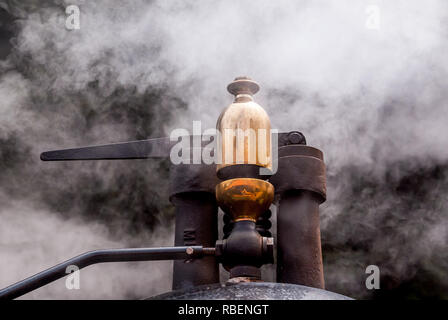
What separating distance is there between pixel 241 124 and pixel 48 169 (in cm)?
264

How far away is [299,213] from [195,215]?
0.50m

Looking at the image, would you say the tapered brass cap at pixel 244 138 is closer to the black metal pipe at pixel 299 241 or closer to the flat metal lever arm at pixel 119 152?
the black metal pipe at pixel 299 241

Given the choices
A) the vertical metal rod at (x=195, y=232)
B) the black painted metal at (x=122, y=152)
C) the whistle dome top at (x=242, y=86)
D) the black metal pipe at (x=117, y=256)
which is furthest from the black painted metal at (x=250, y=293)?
the black painted metal at (x=122, y=152)

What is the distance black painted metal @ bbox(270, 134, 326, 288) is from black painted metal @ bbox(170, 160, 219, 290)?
0.32 metres

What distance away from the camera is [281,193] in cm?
287

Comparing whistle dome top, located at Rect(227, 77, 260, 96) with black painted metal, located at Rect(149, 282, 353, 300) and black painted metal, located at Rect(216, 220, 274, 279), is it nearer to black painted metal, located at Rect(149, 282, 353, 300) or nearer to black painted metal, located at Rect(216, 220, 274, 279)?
black painted metal, located at Rect(216, 220, 274, 279)

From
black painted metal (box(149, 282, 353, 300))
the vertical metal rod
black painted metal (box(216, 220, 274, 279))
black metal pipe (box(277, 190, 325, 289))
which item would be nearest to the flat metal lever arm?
the vertical metal rod

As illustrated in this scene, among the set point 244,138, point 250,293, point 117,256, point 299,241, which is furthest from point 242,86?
point 250,293

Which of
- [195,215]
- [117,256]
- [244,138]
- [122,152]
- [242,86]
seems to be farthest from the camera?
[122,152]

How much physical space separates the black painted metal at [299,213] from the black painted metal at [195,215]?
1.04ft

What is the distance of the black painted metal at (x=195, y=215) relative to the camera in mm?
2812

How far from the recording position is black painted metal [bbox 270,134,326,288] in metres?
2.69

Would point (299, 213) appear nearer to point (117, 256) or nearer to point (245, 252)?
point (245, 252)

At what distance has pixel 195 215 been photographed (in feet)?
9.52
